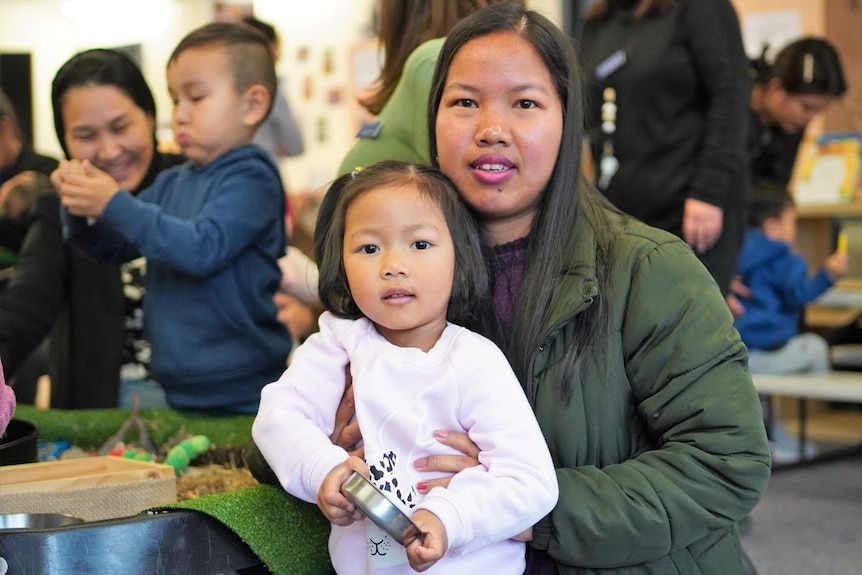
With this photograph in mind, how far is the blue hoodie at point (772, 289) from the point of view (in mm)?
3750

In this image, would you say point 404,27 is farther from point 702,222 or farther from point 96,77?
point 702,222

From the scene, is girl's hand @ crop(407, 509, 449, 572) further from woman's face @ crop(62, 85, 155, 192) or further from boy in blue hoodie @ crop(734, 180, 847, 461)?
boy in blue hoodie @ crop(734, 180, 847, 461)

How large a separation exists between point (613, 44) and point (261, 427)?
1.61 metres

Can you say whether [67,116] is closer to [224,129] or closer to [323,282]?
[224,129]

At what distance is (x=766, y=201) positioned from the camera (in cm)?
387

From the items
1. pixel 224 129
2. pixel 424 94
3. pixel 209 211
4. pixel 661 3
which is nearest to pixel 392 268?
pixel 424 94

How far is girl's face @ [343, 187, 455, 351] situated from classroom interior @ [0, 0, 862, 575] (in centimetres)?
294

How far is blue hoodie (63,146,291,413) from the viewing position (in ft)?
5.68

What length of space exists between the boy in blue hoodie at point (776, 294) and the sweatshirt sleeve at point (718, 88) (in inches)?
59.2

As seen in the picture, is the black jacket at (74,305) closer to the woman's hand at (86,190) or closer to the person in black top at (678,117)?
the woman's hand at (86,190)

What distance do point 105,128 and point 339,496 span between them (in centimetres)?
105

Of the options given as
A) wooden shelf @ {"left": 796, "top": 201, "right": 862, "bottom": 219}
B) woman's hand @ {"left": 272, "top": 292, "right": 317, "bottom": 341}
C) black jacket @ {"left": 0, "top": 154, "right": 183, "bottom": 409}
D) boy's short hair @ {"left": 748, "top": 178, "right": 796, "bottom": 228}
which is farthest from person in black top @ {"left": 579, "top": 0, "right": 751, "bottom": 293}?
wooden shelf @ {"left": 796, "top": 201, "right": 862, "bottom": 219}

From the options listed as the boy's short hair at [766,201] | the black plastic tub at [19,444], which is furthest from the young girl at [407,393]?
the boy's short hair at [766,201]

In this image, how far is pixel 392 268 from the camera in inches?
44.4
